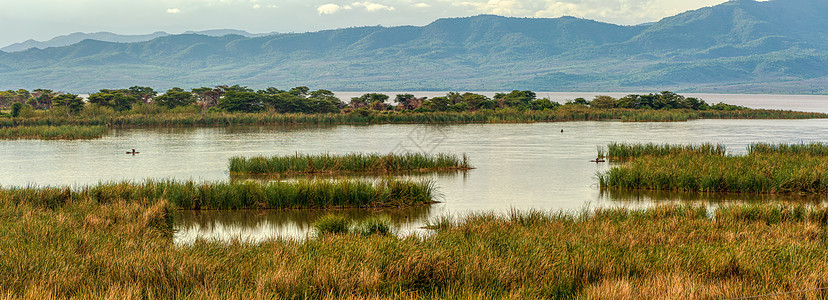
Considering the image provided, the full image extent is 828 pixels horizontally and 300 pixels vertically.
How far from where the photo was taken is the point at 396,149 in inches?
1296

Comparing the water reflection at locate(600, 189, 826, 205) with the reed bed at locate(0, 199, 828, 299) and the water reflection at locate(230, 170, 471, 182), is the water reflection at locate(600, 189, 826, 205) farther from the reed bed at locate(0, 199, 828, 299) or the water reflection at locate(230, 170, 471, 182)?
the reed bed at locate(0, 199, 828, 299)

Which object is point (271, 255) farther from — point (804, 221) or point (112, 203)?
point (804, 221)

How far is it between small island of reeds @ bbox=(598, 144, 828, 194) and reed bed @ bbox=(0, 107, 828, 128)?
34960 millimetres

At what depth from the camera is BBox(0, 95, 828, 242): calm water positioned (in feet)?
51.6

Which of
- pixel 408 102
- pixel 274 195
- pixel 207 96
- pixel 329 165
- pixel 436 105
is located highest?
pixel 207 96

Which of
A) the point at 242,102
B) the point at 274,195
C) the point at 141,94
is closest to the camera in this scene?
the point at 274,195

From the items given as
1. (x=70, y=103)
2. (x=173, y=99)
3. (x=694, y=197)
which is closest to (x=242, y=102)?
(x=173, y=99)

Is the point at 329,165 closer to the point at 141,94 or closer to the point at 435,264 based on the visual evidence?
the point at 435,264

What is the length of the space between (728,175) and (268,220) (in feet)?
35.5

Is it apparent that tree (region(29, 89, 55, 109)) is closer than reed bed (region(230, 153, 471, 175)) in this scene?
No

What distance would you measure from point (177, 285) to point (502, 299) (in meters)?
3.18

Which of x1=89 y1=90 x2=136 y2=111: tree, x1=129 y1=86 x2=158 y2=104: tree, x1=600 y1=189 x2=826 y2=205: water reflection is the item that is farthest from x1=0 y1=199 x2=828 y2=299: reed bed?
x1=129 y1=86 x2=158 y2=104: tree

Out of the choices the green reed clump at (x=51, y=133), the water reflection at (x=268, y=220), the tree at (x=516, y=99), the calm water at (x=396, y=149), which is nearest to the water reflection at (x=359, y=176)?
the calm water at (x=396, y=149)

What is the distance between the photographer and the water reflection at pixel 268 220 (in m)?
13.9
